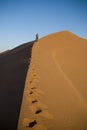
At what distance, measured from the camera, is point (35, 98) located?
14.0ft

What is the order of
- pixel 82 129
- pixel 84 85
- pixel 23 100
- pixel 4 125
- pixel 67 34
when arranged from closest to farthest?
1. pixel 82 129
2. pixel 4 125
3. pixel 23 100
4. pixel 84 85
5. pixel 67 34

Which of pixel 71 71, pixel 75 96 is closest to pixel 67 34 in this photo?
pixel 71 71

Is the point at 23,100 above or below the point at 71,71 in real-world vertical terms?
below

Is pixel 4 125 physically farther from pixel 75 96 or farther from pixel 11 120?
pixel 75 96

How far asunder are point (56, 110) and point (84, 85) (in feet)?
8.15

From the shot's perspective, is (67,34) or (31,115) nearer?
(31,115)

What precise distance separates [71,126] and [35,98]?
1.61 metres

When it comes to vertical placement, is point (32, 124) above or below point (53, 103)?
below

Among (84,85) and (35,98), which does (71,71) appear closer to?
(84,85)

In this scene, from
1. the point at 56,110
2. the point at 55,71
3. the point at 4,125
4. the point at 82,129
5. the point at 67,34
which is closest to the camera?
the point at 82,129

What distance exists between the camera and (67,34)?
63.3 ft

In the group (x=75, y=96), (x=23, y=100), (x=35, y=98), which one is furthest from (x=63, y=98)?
(x=23, y=100)

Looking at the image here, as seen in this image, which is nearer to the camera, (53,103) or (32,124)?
(32,124)

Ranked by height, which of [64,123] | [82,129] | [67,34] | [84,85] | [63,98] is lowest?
[82,129]
